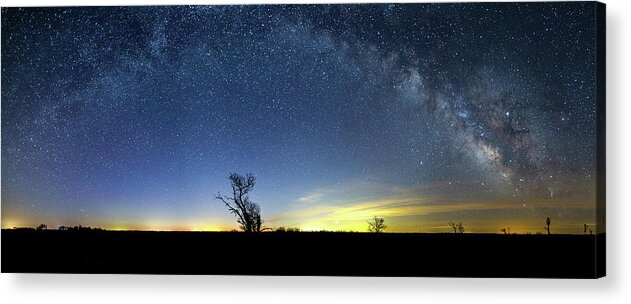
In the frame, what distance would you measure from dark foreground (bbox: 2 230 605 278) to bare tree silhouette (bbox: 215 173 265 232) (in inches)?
3.2

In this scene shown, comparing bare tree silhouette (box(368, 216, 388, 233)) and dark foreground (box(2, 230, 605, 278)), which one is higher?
bare tree silhouette (box(368, 216, 388, 233))

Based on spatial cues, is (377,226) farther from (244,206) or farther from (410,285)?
(244,206)

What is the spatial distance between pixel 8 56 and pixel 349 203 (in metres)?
2.76

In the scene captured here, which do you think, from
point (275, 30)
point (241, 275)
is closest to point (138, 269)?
point (241, 275)

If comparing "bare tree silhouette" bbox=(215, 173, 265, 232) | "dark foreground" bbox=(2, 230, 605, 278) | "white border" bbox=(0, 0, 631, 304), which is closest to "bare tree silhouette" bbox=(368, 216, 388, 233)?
"dark foreground" bbox=(2, 230, 605, 278)

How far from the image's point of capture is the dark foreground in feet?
23.7

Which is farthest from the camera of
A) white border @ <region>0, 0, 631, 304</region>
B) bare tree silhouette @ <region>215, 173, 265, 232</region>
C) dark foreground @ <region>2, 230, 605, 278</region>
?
bare tree silhouette @ <region>215, 173, 265, 232</region>

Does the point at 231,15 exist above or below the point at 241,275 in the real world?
above

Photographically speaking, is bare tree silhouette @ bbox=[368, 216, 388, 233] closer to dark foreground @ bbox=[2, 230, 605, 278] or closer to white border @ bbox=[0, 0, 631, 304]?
dark foreground @ bbox=[2, 230, 605, 278]

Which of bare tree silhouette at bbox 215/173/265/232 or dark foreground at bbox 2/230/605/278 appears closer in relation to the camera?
dark foreground at bbox 2/230/605/278

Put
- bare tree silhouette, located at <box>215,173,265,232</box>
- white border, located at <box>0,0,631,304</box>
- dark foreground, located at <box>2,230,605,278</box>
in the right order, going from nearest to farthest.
Answer: white border, located at <box>0,0,631,304</box>, dark foreground, located at <box>2,230,605,278</box>, bare tree silhouette, located at <box>215,173,265,232</box>

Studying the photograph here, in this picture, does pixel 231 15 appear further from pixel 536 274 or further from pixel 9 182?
pixel 536 274

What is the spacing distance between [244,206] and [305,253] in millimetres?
558

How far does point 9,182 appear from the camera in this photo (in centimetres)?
751
